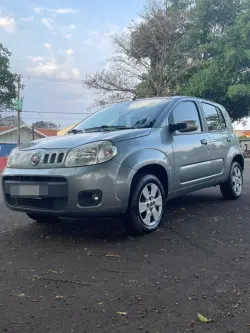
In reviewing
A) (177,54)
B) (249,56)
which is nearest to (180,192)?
(249,56)

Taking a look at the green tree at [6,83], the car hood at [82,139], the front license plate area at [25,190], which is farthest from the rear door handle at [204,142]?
the green tree at [6,83]

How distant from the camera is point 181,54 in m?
25.5

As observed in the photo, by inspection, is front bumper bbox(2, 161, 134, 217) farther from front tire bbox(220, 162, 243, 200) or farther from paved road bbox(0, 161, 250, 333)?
front tire bbox(220, 162, 243, 200)

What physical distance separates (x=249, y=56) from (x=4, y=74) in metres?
20.3

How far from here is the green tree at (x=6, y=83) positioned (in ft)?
105

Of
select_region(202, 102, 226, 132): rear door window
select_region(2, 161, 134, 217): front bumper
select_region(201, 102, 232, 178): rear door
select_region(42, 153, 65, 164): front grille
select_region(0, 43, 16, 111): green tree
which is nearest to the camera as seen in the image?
select_region(2, 161, 134, 217): front bumper

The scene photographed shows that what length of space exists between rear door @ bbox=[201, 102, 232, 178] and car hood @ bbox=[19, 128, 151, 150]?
5.54 ft

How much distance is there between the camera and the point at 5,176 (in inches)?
179

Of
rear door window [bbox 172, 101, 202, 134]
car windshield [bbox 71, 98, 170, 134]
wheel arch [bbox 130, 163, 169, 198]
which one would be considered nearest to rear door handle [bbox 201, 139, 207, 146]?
rear door window [bbox 172, 101, 202, 134]

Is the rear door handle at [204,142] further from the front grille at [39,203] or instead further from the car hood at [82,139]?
the front grille at [39,203]

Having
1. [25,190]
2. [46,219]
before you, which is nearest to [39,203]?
[25,190]

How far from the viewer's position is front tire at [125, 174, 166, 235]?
430cm

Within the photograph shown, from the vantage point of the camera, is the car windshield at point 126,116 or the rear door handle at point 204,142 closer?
the car windshield at point 126,116

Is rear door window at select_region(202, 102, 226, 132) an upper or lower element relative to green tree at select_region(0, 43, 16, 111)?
lower
